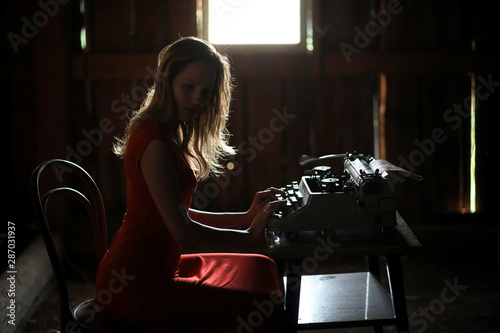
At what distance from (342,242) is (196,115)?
765 millimetres

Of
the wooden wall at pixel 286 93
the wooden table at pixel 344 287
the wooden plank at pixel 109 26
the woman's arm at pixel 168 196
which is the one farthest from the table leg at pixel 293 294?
the wooden plank at pixel 109 26

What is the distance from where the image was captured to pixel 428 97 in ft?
15.2

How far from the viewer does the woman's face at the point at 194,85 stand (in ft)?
7.31

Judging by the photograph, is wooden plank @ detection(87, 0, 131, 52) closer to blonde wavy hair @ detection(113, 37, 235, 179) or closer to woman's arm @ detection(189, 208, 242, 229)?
blonde wavy hair @ detection(113, 37, 235, 179)

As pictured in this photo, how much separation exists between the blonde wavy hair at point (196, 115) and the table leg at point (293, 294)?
64 centimetres

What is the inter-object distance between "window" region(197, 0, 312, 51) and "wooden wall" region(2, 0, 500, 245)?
0.11 metres

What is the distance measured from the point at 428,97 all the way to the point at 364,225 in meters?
2.65

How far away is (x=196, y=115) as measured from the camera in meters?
2.52

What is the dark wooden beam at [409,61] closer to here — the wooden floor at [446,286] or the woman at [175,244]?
the wooden floor at [446,286]

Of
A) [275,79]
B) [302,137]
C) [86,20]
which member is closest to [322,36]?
[275,79]

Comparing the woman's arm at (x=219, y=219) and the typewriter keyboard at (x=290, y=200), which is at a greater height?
the typewriter keyboard at (x=290, y=200)

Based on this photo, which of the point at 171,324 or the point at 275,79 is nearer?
the point at 171,324

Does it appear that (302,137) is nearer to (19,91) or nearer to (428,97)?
(428,97)

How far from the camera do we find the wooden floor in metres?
3.65
